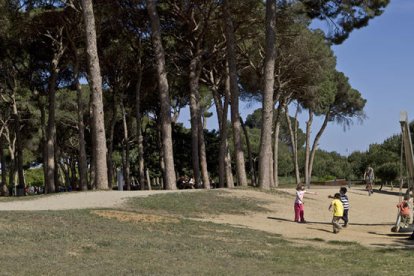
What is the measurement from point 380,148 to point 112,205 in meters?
50.1

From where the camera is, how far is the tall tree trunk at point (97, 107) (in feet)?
76.1

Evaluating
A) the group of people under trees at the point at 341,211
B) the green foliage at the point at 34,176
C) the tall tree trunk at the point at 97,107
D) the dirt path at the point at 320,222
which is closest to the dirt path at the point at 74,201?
the tall tree trunk at the point at 97,107

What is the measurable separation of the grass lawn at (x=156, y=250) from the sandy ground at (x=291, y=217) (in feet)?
4.16

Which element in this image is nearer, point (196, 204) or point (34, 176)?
point (196, 204)

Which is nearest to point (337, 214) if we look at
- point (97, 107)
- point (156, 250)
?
point (156, 250)

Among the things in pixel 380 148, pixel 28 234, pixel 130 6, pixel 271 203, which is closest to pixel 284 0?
pixel 130 6

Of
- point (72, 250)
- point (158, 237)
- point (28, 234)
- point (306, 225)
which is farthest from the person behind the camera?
point (306, 225)

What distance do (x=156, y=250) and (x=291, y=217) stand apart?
952cm

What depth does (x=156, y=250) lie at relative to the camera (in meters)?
11.4

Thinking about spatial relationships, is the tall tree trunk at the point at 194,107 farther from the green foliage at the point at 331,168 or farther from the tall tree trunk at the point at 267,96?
the green foliage at the point at 331,168

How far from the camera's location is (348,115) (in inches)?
2083

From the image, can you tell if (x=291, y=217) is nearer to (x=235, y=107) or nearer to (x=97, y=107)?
(x=235, y=107)

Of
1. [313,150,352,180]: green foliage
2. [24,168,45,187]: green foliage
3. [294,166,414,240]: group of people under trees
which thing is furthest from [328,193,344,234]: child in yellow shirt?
[24,168,45,187]: green foliage

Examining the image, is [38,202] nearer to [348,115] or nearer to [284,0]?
[284,0]
